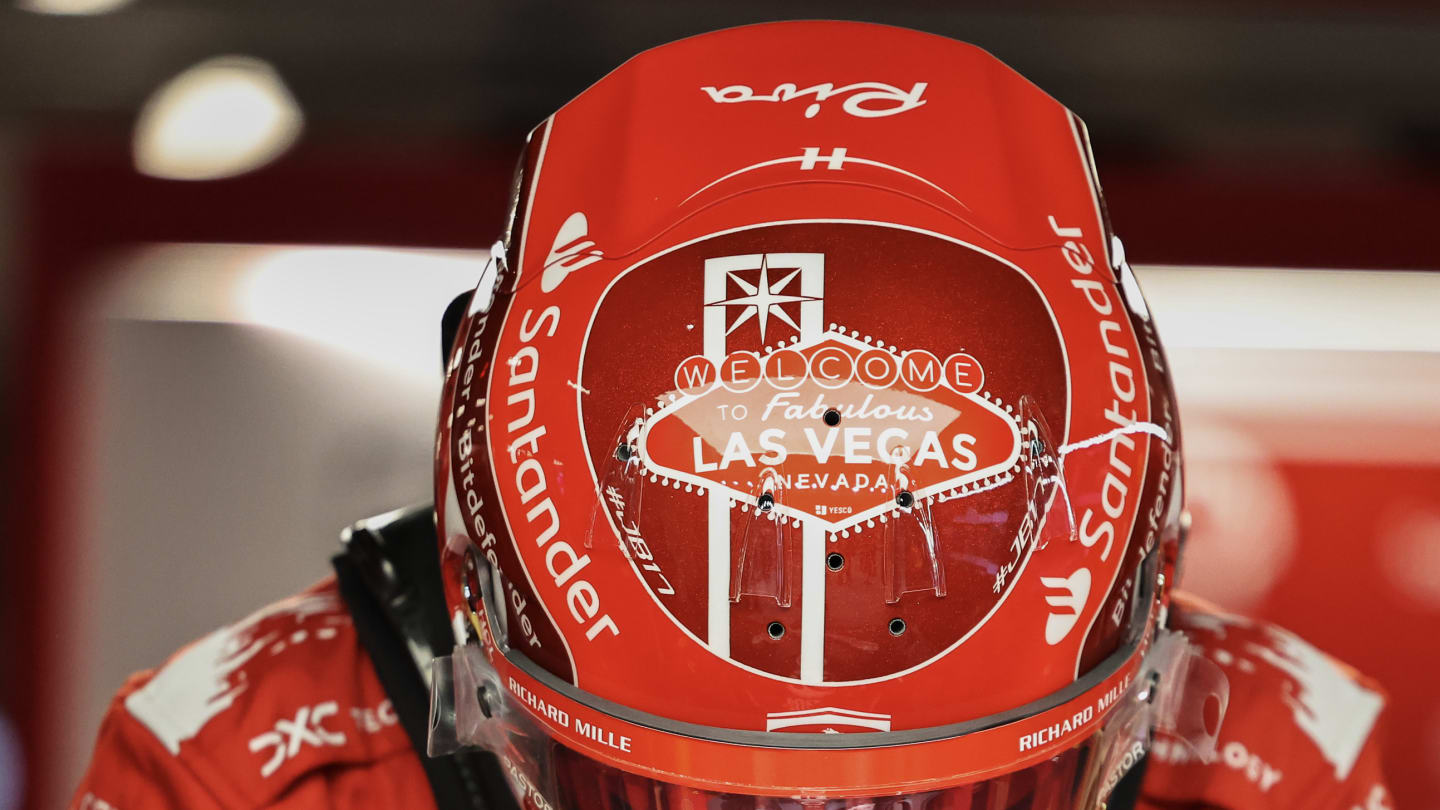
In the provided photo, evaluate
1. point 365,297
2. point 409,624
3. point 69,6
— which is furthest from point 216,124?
point 409,624

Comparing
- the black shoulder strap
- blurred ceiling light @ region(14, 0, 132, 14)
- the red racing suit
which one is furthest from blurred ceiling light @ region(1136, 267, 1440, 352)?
blurred ceiling light @ region(14, 0, 132, 14)

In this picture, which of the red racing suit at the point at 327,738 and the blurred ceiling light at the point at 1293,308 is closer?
the red racing suit at the point at 327,738

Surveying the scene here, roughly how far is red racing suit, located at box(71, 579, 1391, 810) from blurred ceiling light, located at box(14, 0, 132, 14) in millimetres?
1134

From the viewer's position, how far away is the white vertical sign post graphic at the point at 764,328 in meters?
0.56

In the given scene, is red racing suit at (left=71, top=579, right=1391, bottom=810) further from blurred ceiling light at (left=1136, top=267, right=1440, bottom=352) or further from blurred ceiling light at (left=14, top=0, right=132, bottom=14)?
blurred ceiling light at (left=14, top=0, right=132, bottom=14)

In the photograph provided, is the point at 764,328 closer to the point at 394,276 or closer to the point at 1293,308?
the point at 394,276

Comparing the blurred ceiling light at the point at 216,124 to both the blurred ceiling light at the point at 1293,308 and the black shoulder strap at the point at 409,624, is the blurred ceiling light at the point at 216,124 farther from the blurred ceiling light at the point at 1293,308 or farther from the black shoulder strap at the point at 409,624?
the blurred ceiling light at the point at 1293,308

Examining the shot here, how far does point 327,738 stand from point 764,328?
0.51m

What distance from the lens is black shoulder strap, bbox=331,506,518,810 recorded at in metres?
0.83

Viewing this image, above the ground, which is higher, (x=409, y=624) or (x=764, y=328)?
(x=764, y=328)

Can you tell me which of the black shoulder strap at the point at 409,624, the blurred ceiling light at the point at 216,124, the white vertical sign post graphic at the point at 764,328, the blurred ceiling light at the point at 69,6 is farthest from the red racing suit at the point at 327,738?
the blurred ceiling light at the point at 69,6

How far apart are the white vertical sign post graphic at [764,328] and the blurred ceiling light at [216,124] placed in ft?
4.29

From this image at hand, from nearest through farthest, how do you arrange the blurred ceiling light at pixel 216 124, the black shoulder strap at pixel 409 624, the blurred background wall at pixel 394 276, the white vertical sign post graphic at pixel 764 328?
the white vertical sign post graphic at pixel 764 328, the black shoulder strap at pixel 409 624, the blurred background wall at pixel 394 276, the blurred ceiling light at pixel 216 124

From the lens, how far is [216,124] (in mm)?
1733
